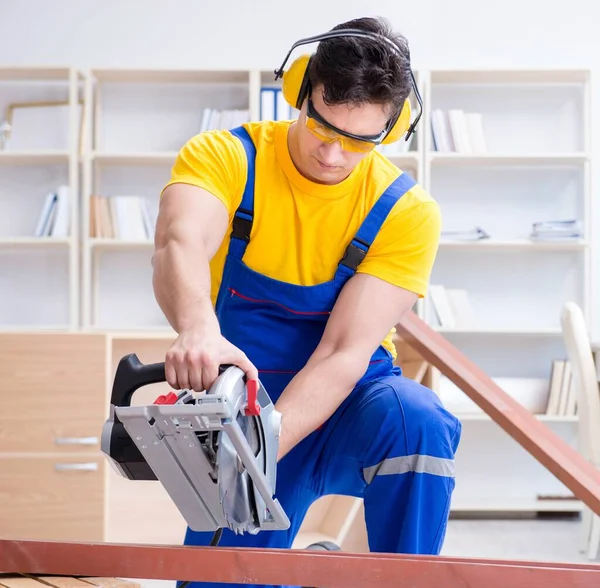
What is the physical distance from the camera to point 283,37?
4723 millimetres

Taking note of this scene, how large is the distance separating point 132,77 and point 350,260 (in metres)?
3.20

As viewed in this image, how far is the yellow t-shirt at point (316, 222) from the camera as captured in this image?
5.71 ft

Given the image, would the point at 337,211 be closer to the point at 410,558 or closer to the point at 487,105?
the point at 410,558

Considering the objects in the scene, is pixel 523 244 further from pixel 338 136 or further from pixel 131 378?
pixel 131 378

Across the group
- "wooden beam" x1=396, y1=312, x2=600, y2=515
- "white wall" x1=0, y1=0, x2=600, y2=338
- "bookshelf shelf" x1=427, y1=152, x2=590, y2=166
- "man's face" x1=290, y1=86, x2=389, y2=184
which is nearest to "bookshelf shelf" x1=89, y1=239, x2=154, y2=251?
"white wall" x1=0, y1=0, x2=600, y2=338

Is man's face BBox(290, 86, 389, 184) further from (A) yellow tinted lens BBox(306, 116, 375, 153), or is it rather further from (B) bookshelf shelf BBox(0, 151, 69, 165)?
(B) bookshelf shelf BBox(0, 151, 69, 165)

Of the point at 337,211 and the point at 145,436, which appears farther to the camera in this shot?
the point at 337,211

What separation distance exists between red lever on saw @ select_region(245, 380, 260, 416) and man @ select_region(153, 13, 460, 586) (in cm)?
21

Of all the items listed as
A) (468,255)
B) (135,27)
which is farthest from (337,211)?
(135,27)

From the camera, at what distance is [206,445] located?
1.09 meters

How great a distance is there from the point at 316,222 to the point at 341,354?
0.31 metres

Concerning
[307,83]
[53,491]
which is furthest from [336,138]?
[53,491]

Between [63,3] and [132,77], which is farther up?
[63,3]

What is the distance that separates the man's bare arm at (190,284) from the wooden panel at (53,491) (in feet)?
5.55
